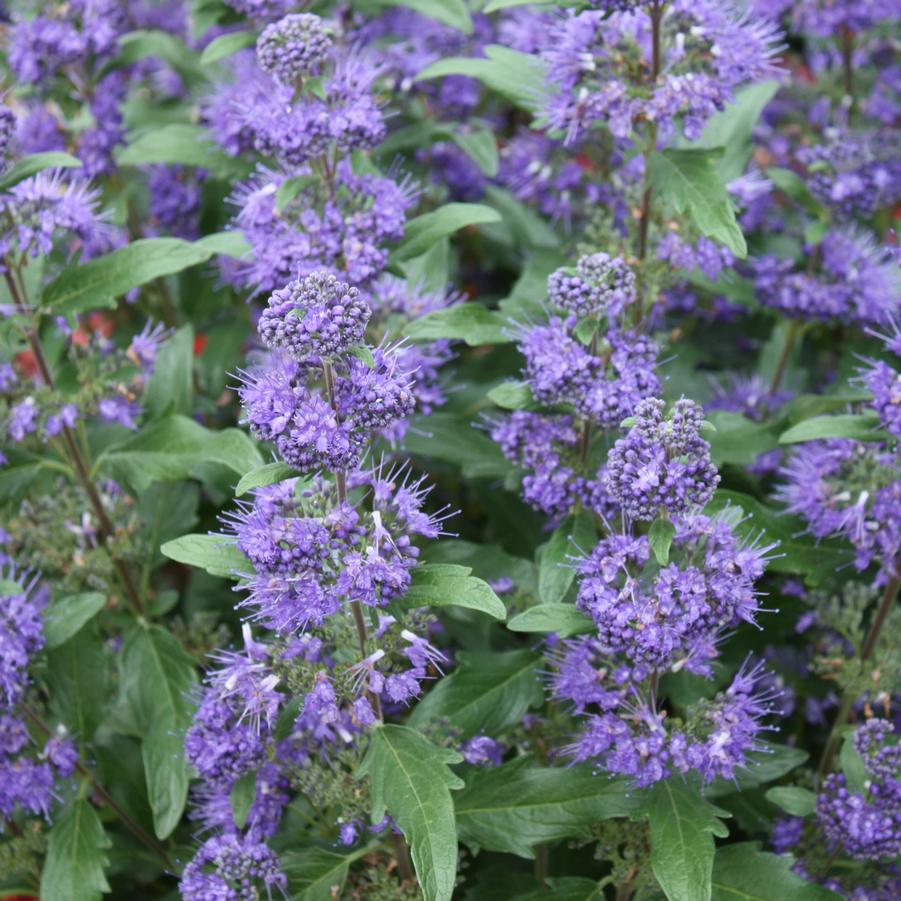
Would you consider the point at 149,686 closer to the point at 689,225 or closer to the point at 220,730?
the point at 220,730

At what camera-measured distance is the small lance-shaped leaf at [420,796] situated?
7.73 feet

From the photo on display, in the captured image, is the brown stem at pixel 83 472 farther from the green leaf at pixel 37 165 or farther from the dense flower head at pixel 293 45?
the dense flower head at pixel 293 45

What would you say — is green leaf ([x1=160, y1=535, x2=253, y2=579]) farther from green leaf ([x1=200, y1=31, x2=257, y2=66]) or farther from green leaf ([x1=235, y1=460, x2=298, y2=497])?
green leaf ([x1=200, y1=31, x2=257, y2=66])

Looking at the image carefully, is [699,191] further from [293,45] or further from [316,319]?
[316,319]

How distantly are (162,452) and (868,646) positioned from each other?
187cm

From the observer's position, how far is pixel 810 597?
11.2ft

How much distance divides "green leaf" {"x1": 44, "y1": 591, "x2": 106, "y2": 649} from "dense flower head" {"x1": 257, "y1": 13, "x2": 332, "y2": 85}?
136cm

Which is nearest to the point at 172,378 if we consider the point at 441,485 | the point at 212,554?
the point at 441,485

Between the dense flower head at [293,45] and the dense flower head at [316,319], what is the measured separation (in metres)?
0.96

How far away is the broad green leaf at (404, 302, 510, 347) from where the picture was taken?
3.08 metres

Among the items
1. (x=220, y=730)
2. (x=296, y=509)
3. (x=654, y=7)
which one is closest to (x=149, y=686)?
(x=220, y=730)

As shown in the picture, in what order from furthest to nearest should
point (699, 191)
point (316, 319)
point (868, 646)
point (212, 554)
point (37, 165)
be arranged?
1. point (868, 646)
2. point (699, 191)
3. point (37, 165)
4. point (212, 554)
5. point (316, 319)

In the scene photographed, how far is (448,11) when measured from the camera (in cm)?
375

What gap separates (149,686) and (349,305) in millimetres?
1484
